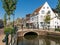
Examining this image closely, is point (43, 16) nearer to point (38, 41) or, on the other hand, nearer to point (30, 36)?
point (30, 36)

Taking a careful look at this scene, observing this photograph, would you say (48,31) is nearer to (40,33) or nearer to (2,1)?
(40,33)

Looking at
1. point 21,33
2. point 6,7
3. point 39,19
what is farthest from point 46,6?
point 6,7

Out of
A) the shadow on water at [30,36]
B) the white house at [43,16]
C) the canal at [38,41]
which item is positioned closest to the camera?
the canal at [38,41]

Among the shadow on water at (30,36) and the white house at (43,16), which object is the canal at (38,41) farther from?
the white house at (43,16)

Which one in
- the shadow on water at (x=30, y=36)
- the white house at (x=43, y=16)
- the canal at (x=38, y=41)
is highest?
the white house at (x=43, y=16)

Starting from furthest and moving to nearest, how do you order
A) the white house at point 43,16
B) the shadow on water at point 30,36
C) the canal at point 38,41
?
the white house at point 43,16
the shadow on water at point 30,36
the canal at point 38,41

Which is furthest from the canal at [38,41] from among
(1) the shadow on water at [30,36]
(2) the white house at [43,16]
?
(2) the white house at [43,16]

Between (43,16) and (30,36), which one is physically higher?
(43,16)

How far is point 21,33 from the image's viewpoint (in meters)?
44.0

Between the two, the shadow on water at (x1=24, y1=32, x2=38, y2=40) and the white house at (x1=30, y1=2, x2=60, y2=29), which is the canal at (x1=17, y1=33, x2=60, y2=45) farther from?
the white house at (x1=30, y1=2, x2=60, y2=29)

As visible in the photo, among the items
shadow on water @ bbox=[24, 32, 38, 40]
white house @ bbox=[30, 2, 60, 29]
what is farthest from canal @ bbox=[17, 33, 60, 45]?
white house @ bbox=[30, 2, 60, 29]

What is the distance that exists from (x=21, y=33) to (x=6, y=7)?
30.7 ft

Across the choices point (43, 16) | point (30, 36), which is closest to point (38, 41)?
point (30, 36)

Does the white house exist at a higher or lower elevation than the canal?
higher
